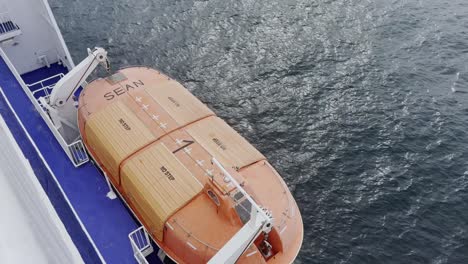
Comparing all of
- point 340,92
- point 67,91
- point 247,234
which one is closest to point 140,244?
point 247,234

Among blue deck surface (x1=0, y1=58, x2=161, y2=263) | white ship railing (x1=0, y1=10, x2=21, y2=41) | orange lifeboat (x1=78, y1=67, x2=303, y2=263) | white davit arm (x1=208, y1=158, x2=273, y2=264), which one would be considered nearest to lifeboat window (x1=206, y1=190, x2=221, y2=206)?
orange lifeboat (x1=78, y1=67, x2=303, y2=263)

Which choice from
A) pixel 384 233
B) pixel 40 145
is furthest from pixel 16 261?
pixel 384 233

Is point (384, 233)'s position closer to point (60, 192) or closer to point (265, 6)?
point (60, 192)

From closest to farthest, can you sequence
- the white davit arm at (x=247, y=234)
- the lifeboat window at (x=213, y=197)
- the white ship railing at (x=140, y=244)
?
the white davit arm at (x=247, y=234) < the lifeboat window at (x=213, y=197) < the white ship railing at (x=140, y=244)

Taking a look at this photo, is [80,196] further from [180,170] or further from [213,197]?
[213,197]

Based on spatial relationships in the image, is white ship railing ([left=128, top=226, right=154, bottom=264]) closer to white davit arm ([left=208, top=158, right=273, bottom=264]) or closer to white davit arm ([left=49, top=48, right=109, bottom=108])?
white davit arm ([left=208, top=158, right=273, bottom=264])

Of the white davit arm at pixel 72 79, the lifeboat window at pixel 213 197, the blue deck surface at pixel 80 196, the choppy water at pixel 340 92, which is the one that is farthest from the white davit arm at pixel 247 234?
the white davit arm at pixel 72 79

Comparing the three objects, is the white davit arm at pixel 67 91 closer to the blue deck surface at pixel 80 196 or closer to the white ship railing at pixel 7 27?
the blue deck surface at pixel 80 196
